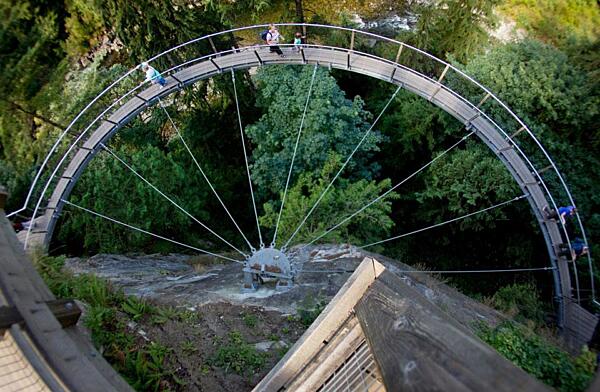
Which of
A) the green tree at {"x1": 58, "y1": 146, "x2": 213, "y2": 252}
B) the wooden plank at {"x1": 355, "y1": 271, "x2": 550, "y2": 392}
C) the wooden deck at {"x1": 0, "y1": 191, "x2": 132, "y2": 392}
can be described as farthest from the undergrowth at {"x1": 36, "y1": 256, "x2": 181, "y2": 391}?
the green tree at {"x1": 58, "y1": 146, "x2": 213, "y2": 252}

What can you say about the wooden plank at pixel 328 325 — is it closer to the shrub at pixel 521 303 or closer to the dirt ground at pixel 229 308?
the dirt ground at pixel 229 308

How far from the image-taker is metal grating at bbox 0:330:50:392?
11.6ft

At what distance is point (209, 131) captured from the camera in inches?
706

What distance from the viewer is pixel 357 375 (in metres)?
3.88

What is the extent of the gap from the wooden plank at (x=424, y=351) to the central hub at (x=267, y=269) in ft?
21.1

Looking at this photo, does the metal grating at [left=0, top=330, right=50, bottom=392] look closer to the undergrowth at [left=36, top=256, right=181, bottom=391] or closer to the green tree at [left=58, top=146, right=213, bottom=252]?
the undergrowth at [left=36, top=256, right=181, bottom=391]

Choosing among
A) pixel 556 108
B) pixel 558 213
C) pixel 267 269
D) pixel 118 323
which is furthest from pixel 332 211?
pixel 118 323

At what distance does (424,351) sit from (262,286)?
771 cm

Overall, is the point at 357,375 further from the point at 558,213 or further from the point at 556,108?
the point at 556,108

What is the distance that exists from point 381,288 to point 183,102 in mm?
14987

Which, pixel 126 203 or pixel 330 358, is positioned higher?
pixel 126 203

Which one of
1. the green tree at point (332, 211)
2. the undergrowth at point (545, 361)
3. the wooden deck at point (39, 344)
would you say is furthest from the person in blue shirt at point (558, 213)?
the wooden deck at point (39, 344)

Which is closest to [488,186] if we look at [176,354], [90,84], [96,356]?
[176,354]

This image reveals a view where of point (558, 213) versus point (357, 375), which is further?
point (558, 213)
